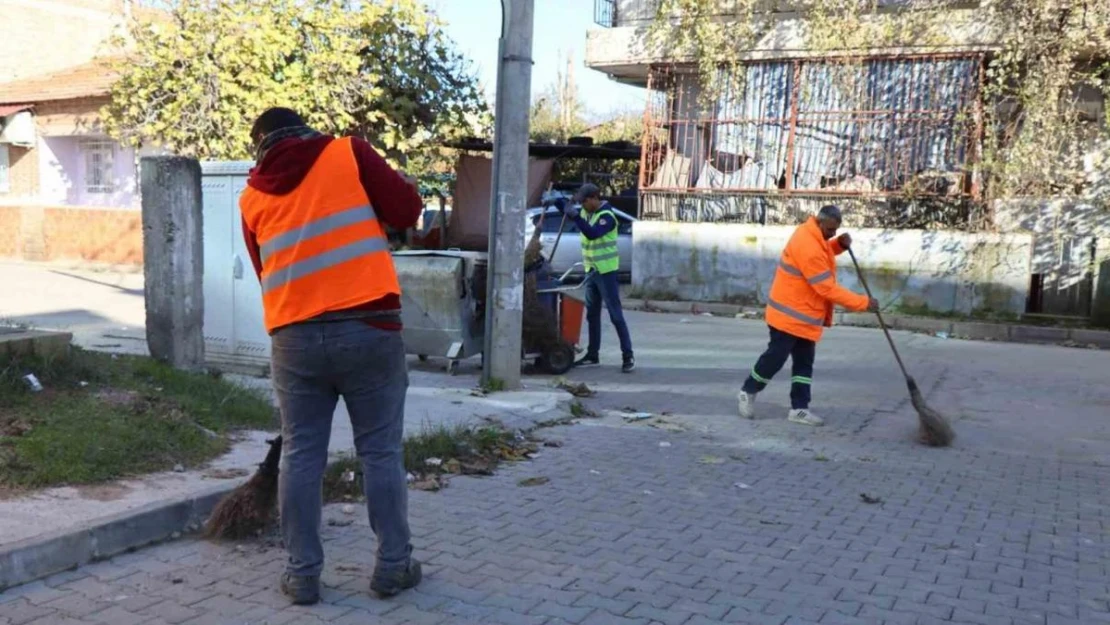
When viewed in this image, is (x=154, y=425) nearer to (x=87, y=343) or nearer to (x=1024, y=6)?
(x=87, y=343)

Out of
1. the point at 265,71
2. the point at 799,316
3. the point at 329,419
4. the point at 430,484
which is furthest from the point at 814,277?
the point at 265,71

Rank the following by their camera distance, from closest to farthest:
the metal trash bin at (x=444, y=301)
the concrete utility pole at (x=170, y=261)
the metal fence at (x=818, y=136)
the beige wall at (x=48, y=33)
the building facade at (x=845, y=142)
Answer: the concrete utility pole at (x=170, y=261)
the metal trash bin at (x=444, y=301)
the building facade at (x=845, y=142)
the metal fence at (x=818, y=136)
the beige wall at (x=48, y=33)

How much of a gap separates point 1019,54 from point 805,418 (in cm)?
824

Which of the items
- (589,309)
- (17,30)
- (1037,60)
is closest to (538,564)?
(589,309)

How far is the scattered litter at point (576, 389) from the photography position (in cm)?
857

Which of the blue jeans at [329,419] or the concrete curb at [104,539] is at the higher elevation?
the blue jeans at [329,419]

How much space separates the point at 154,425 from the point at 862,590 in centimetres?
392

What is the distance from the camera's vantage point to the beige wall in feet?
82.2

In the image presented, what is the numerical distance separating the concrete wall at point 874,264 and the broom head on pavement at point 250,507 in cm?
1159

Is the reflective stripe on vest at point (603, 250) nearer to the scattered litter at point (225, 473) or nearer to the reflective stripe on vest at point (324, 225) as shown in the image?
the scattered litter at point (225, 473)

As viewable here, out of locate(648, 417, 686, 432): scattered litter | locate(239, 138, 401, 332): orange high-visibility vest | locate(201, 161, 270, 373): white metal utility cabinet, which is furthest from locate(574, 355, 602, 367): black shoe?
locate(239, 138, 401, 332): orange high-visibility vest

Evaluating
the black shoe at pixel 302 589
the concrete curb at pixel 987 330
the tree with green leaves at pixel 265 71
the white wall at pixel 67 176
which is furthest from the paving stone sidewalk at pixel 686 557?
the white wall at pixel 67 176

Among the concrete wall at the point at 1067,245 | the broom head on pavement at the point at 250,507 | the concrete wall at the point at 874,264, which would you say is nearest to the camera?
the broom head on pavement at the point at 250,507

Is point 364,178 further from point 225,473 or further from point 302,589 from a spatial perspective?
point 225,473
